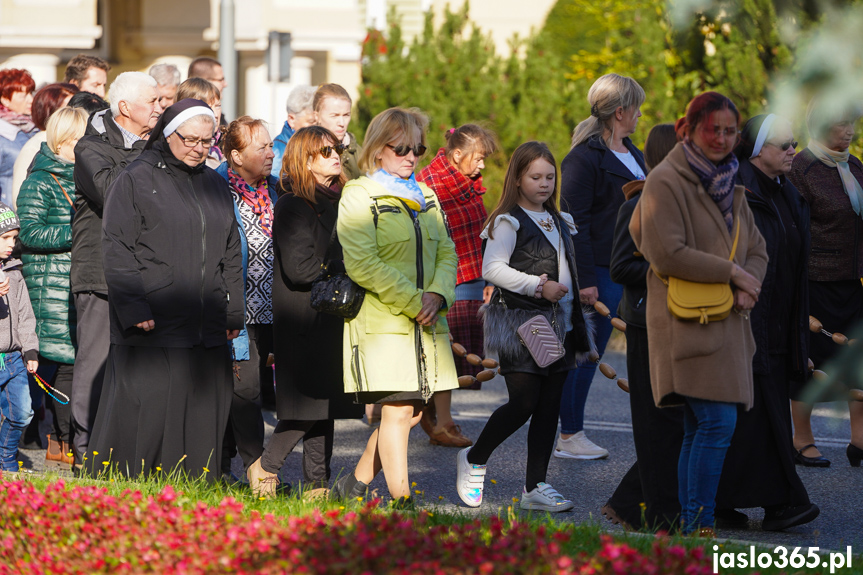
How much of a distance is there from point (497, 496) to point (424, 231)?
166cm

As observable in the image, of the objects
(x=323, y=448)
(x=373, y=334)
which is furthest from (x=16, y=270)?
(x=373, y=334)

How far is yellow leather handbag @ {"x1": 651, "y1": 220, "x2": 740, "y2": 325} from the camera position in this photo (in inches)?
177

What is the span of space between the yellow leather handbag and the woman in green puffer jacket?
3.75 m

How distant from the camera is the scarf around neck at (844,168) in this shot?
6785 millimetres

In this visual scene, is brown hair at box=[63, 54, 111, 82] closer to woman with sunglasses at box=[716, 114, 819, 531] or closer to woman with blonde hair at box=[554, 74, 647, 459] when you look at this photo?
woman with blonde hair at box=[554, 74, 647, 459]

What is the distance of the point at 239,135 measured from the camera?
6.15 meters

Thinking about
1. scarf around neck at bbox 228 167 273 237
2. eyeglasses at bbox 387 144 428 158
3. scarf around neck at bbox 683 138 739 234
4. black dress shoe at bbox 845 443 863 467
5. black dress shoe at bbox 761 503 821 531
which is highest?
eyeglasses at bbox 387 144 428 158

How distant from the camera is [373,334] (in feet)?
16.7

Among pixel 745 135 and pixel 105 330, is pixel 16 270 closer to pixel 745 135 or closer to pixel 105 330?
pixel 105 330

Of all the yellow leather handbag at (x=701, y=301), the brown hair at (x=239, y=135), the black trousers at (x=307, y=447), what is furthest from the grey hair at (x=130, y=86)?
the yellow leather handbag at (x=701, y=301)

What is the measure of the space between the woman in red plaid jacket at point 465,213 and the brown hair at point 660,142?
2.05m

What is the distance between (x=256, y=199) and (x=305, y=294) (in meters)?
0.92

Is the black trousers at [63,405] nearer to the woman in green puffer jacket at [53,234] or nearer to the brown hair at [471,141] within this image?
the woman in green puffer jacket at [53,234]

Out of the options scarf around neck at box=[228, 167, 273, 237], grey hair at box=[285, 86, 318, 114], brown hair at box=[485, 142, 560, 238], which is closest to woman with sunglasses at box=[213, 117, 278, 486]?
scarf around neck at box=[228, 167, 273, 237]
